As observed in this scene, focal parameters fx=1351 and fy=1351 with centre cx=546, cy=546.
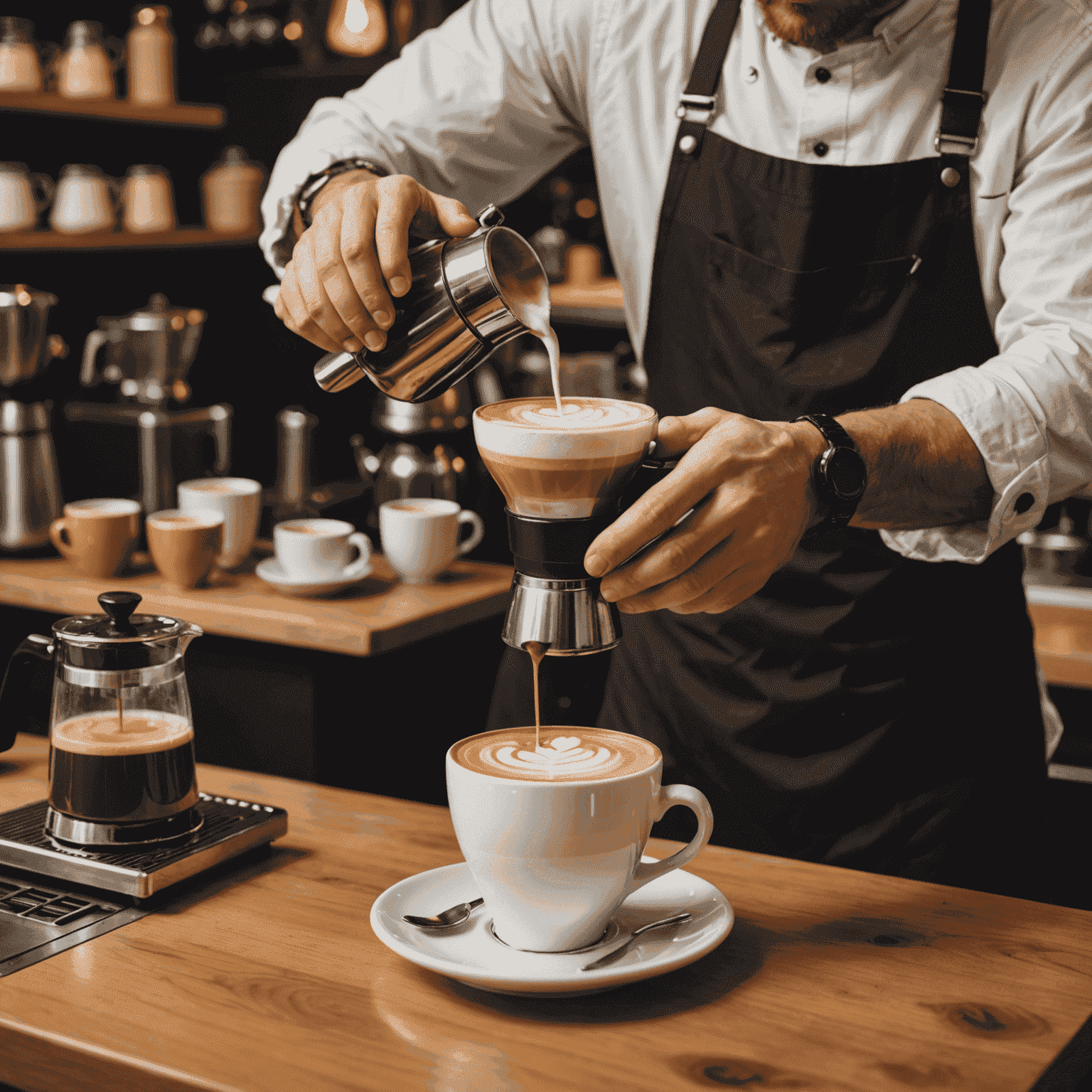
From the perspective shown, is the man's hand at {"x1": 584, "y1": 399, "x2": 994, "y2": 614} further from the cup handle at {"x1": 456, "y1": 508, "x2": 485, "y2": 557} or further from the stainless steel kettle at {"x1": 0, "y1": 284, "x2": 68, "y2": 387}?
the stainless steel kettle at {"x1": 0, "y1": 284, "x2": 68, "y2": 387}

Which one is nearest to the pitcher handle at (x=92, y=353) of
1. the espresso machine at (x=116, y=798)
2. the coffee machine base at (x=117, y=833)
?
the espresso machine at (x=116, y=798)

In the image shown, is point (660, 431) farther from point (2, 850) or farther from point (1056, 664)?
point (1056, 664)

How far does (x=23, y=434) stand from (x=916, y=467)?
198 cm

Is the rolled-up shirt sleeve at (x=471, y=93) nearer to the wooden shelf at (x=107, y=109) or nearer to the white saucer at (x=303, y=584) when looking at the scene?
the white saucer at (x=303, y=584)

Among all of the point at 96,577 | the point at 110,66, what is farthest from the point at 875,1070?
the point at 110,66

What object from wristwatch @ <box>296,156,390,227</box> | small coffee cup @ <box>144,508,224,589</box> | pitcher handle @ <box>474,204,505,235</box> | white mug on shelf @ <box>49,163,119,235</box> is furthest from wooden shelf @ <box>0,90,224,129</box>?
pitcher handle @ <box>474,204,505,235</box>

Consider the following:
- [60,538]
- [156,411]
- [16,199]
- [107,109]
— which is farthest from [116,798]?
[107,109]

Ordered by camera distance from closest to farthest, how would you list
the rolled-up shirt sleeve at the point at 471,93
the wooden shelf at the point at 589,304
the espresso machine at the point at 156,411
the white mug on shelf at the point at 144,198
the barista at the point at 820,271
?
the barista at the point at 820,271 → the rolled-up shirt sleeve at the point at 471,93 → the espresso machine at the point at 156,411 → the white mug on shelf at the point at 144,198 → the wooden shelf at the point at 589,304

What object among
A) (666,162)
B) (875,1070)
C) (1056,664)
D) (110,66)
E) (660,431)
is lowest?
(1056,664)

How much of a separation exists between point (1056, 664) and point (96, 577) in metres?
1.76

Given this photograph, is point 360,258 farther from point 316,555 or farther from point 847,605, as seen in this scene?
point 316,555

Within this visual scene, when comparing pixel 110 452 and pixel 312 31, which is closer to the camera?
pixel 110 452

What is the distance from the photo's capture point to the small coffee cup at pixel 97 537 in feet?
8.20

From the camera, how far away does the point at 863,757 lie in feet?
5.27
